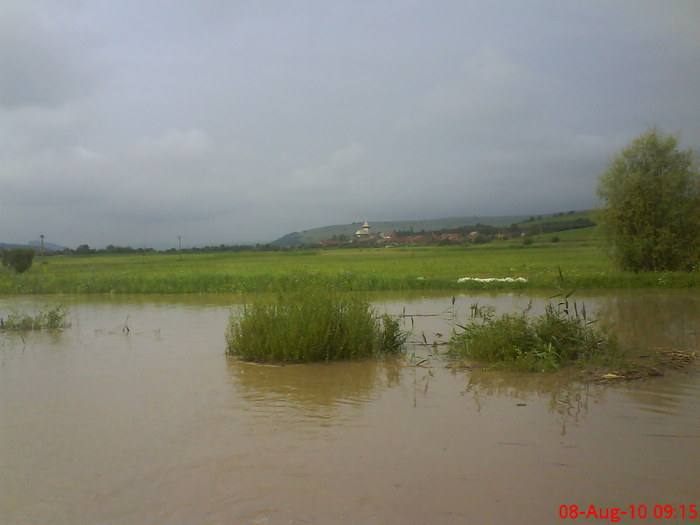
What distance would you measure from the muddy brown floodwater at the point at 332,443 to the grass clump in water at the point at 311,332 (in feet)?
1.30

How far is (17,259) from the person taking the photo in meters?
34.4

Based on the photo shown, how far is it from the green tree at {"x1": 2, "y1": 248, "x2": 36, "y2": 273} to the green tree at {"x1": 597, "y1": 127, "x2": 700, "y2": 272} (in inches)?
1325

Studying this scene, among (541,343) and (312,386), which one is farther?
(541,343)

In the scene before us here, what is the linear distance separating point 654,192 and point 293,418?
2178 cm

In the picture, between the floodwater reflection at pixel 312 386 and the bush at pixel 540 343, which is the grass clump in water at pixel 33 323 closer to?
the floodwater reflection at pixel 312 386

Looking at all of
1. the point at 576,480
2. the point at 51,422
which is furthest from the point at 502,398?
the point at 51,422

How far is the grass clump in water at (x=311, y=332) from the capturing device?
29.3 ft
